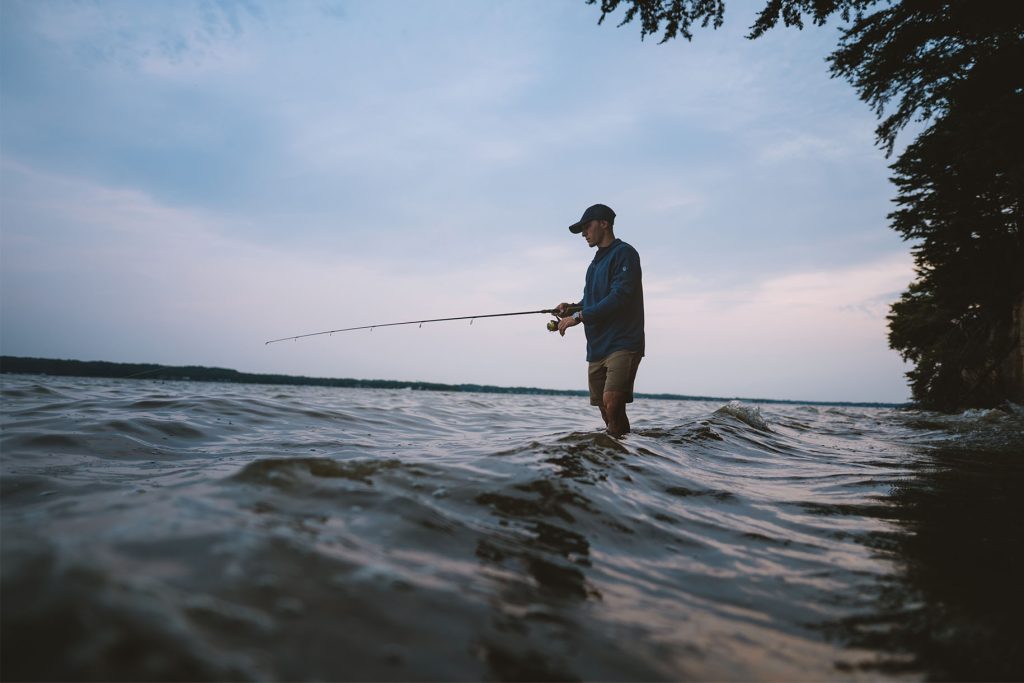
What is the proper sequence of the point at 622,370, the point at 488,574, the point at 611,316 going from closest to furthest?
the point at 488,574
the point at 622,370
the point at 611,316

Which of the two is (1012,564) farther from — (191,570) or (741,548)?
(191,570)

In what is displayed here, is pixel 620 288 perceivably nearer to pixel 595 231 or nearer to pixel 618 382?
pixel 595 231

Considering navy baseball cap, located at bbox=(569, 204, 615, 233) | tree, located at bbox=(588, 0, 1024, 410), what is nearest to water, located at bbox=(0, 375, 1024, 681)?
navy baseball cap, located at bbox=(569, 204, 615, 233)

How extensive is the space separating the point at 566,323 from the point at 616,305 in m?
0.84

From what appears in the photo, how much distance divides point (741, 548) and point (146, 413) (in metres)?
8.02

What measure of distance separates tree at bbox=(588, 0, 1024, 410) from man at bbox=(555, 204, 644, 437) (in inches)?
222

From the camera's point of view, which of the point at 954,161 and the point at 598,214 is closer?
the point at 598,214

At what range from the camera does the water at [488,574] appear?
1.27m

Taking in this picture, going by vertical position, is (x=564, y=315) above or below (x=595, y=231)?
below

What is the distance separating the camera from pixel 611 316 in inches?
248

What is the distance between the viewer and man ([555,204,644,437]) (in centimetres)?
615

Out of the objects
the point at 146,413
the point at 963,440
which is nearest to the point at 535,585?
the point at 146,413

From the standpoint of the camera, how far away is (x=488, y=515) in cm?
269

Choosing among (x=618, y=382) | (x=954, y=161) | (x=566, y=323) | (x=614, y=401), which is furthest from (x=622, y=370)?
(x=954, y=161)
